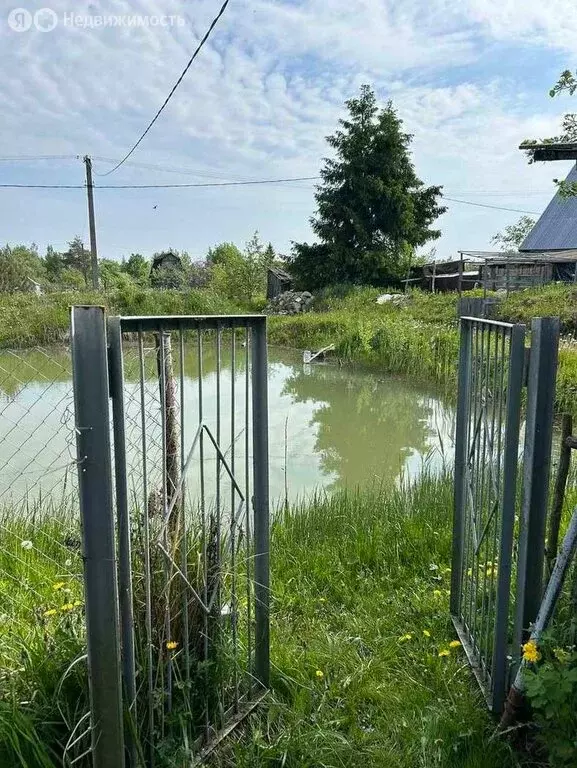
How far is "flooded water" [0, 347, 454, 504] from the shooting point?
5.02 m

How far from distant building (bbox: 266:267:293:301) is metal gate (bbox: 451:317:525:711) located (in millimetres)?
19965

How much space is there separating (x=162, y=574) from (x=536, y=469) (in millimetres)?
1092

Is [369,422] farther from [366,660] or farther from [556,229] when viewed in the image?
[556,229]

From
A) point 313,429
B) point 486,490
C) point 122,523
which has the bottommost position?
point 313,429

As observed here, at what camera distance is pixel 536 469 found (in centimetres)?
160

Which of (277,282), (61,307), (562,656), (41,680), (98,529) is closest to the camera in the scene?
(98,529)

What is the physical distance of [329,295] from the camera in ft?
61.8

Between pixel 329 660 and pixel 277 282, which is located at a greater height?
pixel 277 282

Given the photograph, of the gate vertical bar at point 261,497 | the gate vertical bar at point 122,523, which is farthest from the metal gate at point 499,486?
the gate vertical bar at point 122,523

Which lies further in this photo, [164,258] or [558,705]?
[164,258]

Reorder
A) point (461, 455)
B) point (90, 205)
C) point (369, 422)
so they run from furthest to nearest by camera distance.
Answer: point (90, 205) < point (369, 422) < point (461, 455)

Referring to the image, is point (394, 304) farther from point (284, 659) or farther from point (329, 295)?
point (284, 659)

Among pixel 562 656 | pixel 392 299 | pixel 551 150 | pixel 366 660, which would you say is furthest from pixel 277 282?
pixel 562 656

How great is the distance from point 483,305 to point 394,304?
14166mm
